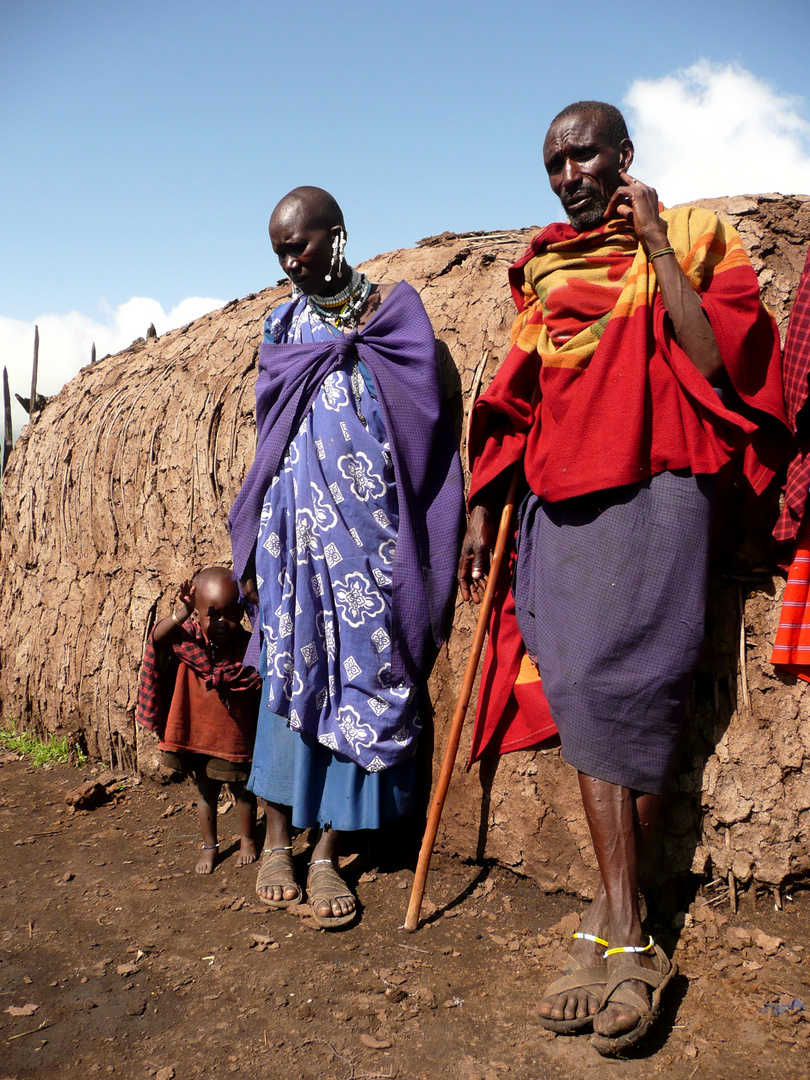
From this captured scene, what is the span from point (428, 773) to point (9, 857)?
6.47ft

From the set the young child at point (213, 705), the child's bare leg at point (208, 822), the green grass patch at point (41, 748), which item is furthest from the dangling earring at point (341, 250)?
the green grass patch at point (41, 748)

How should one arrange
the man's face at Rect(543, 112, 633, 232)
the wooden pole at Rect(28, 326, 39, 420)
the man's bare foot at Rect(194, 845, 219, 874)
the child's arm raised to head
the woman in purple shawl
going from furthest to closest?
the wooden pole at Rect(28, 326, 39, 420) < the child's arm raised to head < the man's bare foot at Rect(194, 845, 219, 874) < the woman in purple shawl < the man's face at Rect(543, 112, 633, 232)

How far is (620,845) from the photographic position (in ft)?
7.56

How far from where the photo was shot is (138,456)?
468 centimetres

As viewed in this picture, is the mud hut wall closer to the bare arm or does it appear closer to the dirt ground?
the dirt ground

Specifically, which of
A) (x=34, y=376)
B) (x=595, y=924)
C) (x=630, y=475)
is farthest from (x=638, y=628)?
(x=34, y=376)

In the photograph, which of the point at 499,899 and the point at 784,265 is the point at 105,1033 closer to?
the point at 499,899

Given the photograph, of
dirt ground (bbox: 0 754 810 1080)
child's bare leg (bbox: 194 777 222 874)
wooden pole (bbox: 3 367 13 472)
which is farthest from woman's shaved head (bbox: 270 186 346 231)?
wooden pole (bbox: 3 367 13 472)

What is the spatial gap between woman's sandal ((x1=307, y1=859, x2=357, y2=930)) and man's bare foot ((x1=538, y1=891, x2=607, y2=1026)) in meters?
0.90

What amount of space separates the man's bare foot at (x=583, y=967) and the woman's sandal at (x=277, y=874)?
1.19 meters

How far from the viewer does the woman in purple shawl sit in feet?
9.98

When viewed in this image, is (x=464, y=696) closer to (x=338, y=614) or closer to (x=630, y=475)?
(x=338, y=614)

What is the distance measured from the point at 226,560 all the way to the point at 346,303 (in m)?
1.46

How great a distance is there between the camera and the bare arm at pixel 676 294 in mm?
2246
